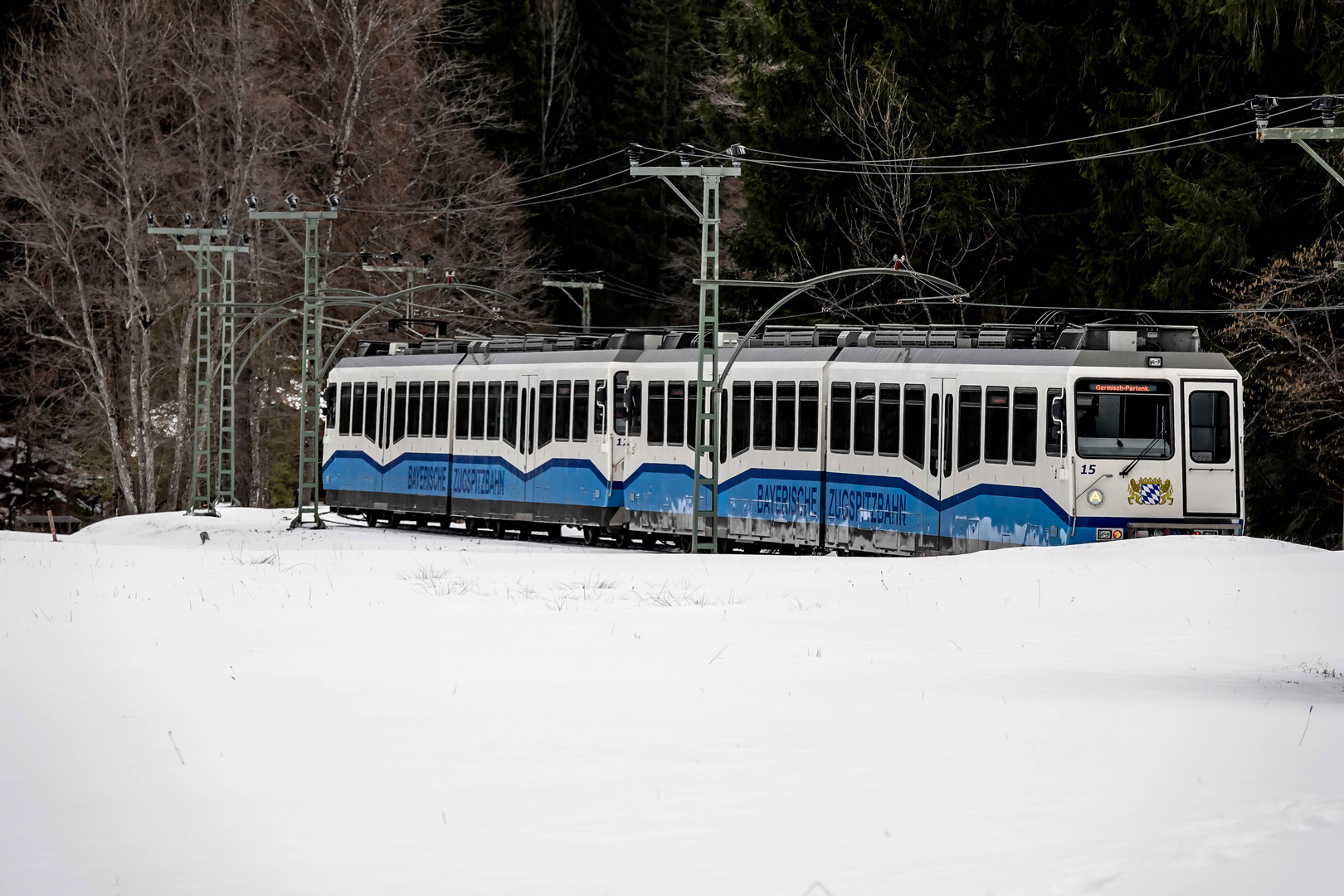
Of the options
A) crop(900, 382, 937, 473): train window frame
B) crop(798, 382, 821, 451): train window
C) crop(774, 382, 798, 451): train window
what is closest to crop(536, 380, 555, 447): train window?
crop(774, 382, 798, 451): train window

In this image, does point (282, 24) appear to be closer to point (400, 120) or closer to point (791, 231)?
point (400, 120)

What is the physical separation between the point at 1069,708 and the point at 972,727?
111 centimetres

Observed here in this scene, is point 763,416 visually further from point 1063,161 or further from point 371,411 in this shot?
point 1063,161

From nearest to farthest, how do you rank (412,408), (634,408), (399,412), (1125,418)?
(1125,418) < (634,408) < (412,408) < (399,412)

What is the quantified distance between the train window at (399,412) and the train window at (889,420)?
15349mm

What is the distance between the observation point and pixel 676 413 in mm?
34500

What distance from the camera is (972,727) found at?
13008 millimetres

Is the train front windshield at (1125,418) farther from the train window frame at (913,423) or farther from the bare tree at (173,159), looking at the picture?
the bare tree at (173,159)

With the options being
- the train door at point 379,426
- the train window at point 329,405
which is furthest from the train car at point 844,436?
the train window at point 329,405

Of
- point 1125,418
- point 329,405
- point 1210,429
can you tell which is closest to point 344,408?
point 329,405

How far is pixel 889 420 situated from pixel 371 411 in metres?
17.3

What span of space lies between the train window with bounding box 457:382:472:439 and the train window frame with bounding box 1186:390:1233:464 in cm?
1711

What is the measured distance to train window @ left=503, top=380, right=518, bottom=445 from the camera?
38.7m

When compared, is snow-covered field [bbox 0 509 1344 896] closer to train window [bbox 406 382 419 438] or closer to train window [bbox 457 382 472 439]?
train window [bbox 457 382 472 439]
